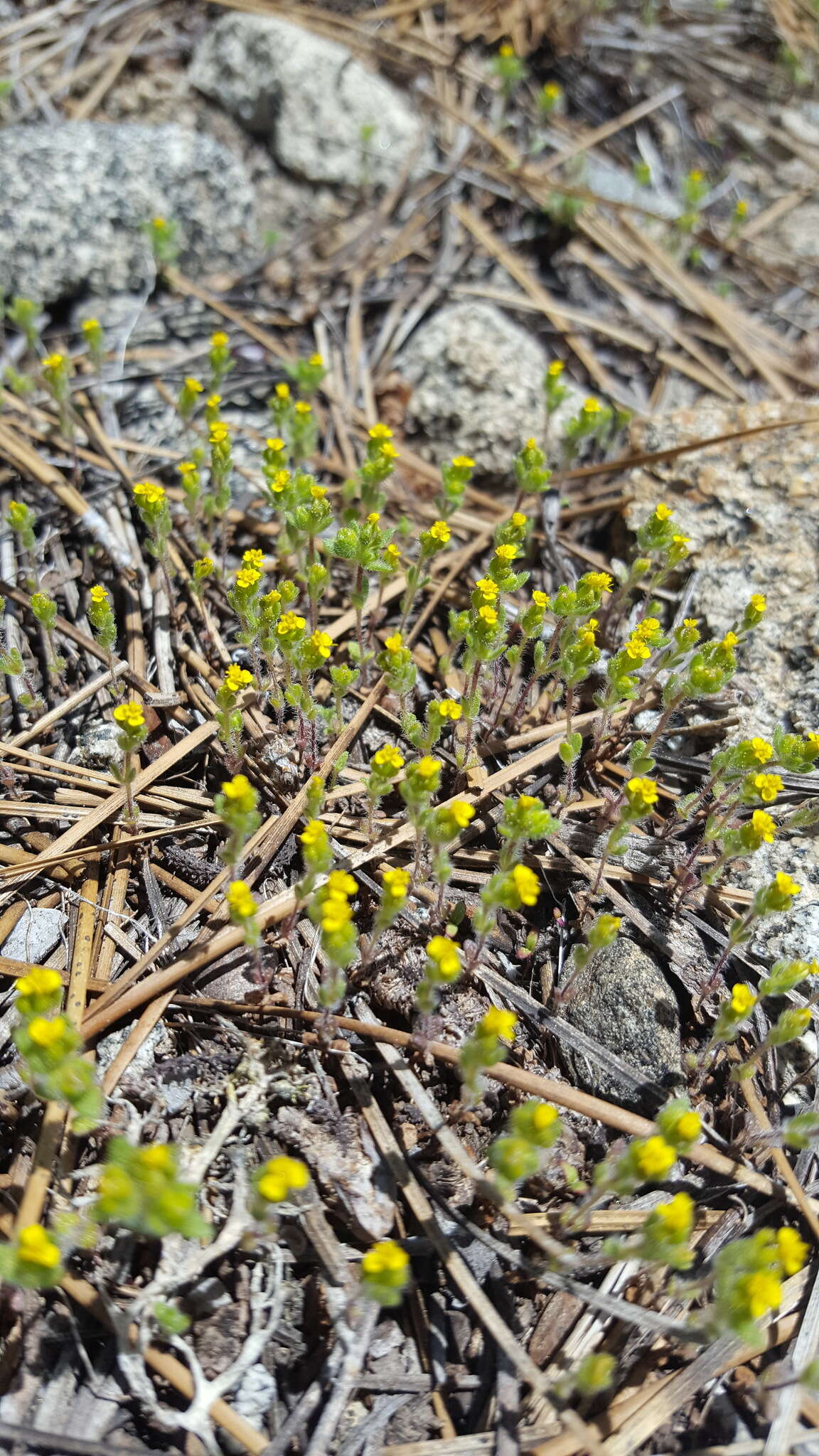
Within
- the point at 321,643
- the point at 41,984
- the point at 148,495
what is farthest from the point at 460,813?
the point at 148,495

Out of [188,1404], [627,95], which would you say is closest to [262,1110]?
[188,1404]

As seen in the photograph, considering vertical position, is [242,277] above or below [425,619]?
above

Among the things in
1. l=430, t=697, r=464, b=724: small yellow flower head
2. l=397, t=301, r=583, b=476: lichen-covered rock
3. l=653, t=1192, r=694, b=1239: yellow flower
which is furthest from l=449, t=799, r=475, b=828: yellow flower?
l=397, t=301, r=583, b=476: lichen-covered rock

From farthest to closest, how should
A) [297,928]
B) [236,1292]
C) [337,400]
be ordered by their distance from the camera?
[337,400] → [297,928] → [236,1292]

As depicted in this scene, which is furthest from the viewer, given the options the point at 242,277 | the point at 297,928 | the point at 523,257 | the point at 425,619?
the point at 523,257

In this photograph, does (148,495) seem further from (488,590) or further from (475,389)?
(475,389)

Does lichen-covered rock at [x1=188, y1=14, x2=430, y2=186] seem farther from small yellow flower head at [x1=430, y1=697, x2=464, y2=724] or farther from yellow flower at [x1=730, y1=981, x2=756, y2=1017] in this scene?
yellow flower at [x1=730, y1=981, x2=756, y2=1017]

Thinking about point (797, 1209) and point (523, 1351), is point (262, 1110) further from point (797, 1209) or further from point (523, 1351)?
point (797, 1209)

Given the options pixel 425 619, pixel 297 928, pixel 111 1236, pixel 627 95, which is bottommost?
pixel 111 1236
